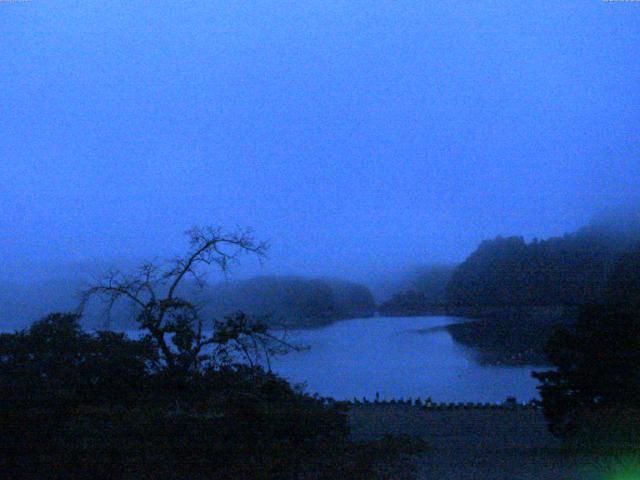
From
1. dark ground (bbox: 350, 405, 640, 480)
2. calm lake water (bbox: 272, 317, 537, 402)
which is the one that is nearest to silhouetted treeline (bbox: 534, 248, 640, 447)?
dark ground (bbox: 350, 405, 640, 480)

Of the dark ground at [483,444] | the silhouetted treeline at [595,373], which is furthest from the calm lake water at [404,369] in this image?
the silhouetted treeline at [595,373]

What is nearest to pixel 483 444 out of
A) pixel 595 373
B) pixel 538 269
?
pixel 595 373

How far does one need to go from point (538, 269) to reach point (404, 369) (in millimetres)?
4456

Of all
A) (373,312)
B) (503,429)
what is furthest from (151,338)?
(373,312)

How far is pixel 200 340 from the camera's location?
10391 mm

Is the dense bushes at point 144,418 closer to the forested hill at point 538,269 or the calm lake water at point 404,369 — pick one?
the calm lake water at point 404,369

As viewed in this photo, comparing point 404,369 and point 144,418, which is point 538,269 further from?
point 144,418

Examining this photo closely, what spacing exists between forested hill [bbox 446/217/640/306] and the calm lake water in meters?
1.77

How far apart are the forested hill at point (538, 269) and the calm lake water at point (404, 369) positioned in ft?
5.79

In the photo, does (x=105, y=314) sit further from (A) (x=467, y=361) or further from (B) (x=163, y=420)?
(A) (x=467, y=361)

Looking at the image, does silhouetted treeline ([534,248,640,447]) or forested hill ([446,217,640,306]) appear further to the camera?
forested hill ([446,217,640,306])

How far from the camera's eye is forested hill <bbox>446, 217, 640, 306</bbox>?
1473cm

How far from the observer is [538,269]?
51.3ft

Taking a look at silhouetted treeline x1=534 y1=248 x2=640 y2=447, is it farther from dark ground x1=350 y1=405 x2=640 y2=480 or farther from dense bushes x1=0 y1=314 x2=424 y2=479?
dense bushes x1=0 y1=314 x2=424 y2=479
